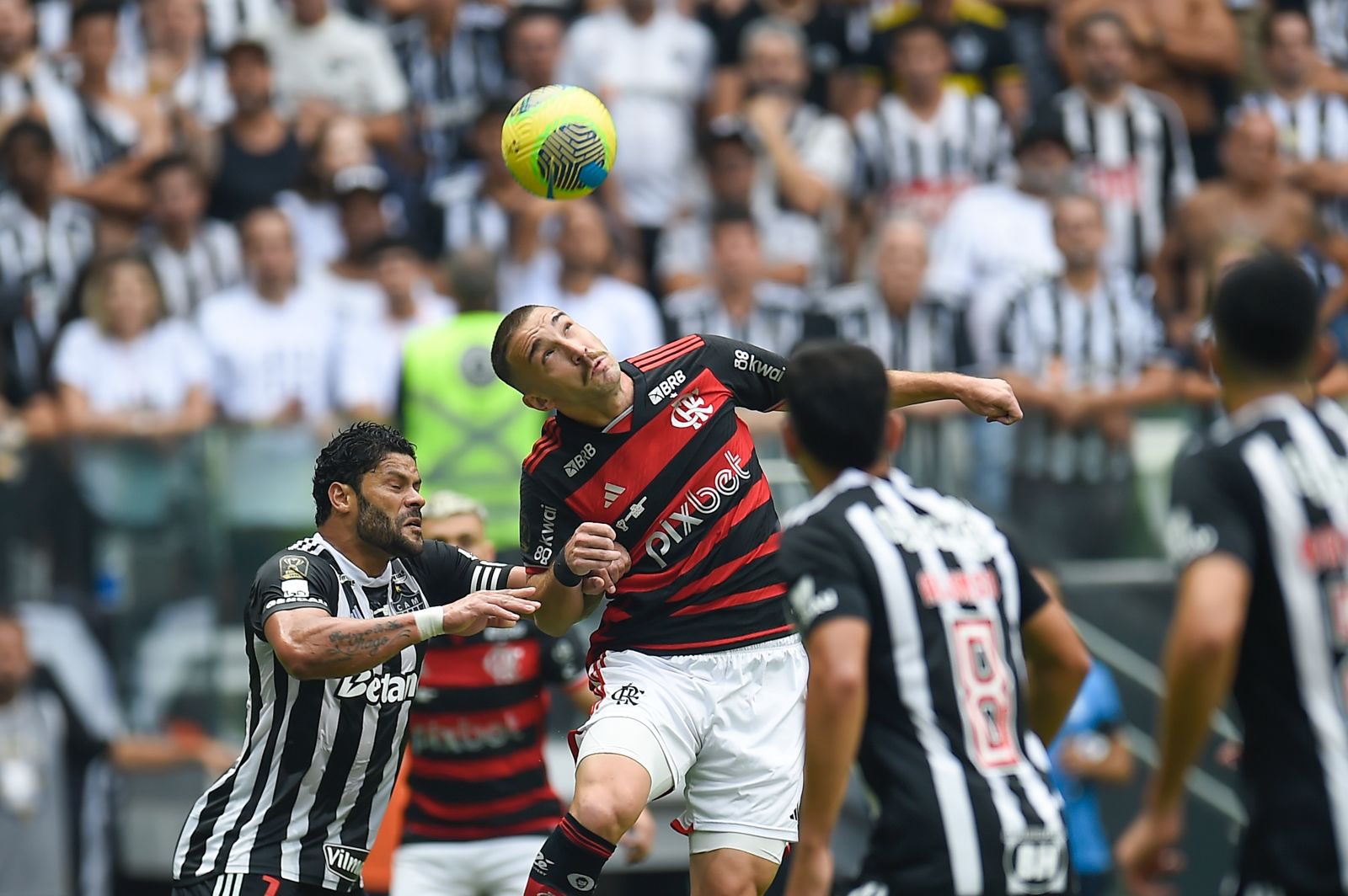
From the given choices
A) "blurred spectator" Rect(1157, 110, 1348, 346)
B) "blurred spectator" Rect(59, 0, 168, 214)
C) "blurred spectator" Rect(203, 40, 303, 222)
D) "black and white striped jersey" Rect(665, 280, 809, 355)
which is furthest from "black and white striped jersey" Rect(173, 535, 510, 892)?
"blurred spectator" Rect(1157, 110, 1348, 346)

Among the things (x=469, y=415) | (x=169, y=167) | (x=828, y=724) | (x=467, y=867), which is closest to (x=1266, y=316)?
(x=828, y=724)

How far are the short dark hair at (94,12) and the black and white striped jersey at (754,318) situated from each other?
4.51 meters

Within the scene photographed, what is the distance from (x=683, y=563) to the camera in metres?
6.66

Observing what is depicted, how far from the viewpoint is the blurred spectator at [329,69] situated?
1327 cm

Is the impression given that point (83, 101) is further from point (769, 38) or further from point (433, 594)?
point (433, 594)

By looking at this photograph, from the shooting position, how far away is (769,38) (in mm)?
13164

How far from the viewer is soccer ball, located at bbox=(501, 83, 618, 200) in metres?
7.35

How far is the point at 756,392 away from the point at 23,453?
6.02m

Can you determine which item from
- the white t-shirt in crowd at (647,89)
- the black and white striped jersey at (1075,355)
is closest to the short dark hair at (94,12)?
the white t-shirt in crowd at (647,89)

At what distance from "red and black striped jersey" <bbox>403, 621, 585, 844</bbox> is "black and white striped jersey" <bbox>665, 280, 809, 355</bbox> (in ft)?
13.5

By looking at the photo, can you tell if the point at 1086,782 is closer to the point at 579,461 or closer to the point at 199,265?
the point at 579,461

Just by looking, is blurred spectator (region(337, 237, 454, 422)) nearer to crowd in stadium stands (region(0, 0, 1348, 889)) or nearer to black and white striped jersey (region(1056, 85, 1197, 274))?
crowd in stadium stands (region(0, 0, 1348, 889))

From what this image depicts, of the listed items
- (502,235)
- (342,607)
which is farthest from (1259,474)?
(502,235)

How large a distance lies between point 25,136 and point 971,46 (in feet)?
22.0
